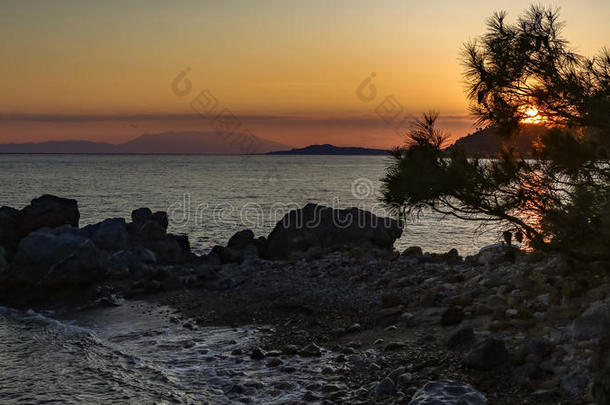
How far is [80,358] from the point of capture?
11.9 m

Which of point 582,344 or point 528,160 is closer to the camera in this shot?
point 582,344

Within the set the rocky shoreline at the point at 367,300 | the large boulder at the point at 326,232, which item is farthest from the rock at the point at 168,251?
the large boulder at the point at 326,232

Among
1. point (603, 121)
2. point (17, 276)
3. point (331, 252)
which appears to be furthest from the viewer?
point (331, 252)

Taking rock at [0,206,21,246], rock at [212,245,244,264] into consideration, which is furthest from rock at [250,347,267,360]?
rock at [0,206,21,246]

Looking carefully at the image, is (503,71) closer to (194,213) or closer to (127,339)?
(127,339)

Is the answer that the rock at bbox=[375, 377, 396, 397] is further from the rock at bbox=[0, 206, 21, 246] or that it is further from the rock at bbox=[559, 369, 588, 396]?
the rock at bbox=[0, 206, 21, 246]

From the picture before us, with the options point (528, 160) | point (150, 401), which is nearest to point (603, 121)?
point (528, 160)

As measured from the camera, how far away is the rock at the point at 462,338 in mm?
10252

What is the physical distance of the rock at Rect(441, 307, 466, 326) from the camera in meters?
11.7

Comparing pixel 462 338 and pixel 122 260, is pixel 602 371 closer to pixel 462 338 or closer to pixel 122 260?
pixel 462 338

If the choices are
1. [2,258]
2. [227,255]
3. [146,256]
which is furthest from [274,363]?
[2,258]

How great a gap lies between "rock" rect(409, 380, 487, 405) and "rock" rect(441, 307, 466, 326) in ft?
11.6

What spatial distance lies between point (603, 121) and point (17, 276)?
17.3m

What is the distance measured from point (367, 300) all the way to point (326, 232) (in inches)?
393
